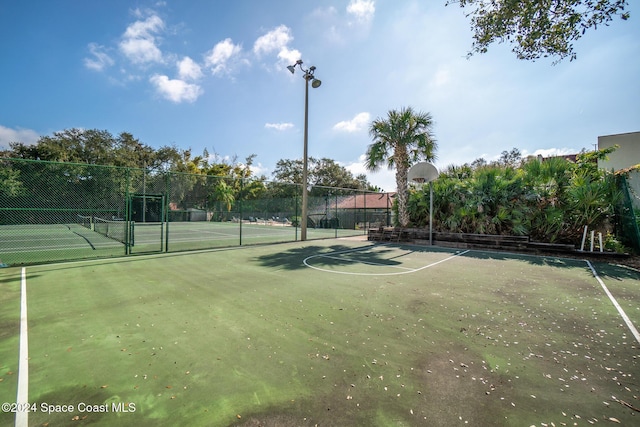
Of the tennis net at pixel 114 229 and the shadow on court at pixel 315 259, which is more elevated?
the tennis net at pixel 114 229

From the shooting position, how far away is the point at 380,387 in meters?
2.38

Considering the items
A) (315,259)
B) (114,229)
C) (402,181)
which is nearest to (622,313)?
(315,259)

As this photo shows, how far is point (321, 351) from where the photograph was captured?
3000 mm

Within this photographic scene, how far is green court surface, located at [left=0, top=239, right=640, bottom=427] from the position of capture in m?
2.11

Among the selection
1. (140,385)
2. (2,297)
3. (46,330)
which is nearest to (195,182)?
(2,297)

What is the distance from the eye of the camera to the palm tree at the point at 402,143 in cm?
1411

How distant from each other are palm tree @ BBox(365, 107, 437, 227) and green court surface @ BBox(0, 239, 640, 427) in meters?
8.89

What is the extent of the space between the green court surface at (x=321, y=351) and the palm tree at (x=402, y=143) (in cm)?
889

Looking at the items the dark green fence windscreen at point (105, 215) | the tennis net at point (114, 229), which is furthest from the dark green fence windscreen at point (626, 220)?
the tennis net at point (114, 229)

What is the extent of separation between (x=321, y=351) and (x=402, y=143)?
13.2 metres

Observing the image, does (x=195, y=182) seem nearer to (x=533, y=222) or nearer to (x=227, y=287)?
(x=227, y=287)

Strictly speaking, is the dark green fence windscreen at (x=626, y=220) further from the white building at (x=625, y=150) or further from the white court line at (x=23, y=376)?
the white building at (x=625, y=150)

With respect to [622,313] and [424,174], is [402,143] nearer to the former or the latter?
[424,174]

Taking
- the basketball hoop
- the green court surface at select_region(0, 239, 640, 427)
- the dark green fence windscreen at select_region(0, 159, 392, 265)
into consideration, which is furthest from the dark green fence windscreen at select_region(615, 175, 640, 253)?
the dark green fence windscreen at select_region(0, 159, 392, 265)
